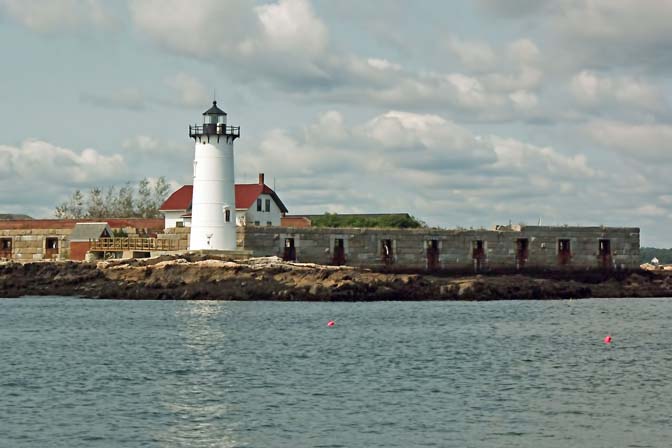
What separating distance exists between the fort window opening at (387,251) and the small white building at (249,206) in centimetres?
1128

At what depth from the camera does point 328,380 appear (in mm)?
28406

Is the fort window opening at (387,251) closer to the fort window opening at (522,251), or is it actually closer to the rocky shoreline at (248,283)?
the rocky shoreline at (248,283)

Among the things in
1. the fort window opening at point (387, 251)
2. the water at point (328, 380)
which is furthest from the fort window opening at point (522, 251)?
the water at point (328, 380)

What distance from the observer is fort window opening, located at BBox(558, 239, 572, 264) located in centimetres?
6888

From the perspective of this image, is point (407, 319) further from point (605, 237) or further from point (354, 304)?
point (605, 237)

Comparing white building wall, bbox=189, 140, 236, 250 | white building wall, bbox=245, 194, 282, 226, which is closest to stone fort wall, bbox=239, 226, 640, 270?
white building wall, bbox=189, 140, 236, 250

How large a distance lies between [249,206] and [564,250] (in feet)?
69.9

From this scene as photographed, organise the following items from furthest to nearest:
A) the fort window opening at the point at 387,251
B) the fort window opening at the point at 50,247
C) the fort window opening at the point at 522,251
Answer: the fort window opening at the point at 50,247 < the fort window opening at the point at 522,251 < the fort window opening at the point at 387,251

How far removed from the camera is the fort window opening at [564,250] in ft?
226

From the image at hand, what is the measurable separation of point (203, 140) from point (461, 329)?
23956 millimetres

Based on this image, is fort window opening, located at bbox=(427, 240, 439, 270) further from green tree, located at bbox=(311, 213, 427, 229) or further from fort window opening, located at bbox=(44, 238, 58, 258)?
fort window opening, located at bbox=(44, 238, 58, 258)

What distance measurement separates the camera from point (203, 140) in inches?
2395

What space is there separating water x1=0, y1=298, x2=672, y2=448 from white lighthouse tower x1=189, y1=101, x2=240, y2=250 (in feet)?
40.4

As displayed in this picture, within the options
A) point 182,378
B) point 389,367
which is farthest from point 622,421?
point 182,378
